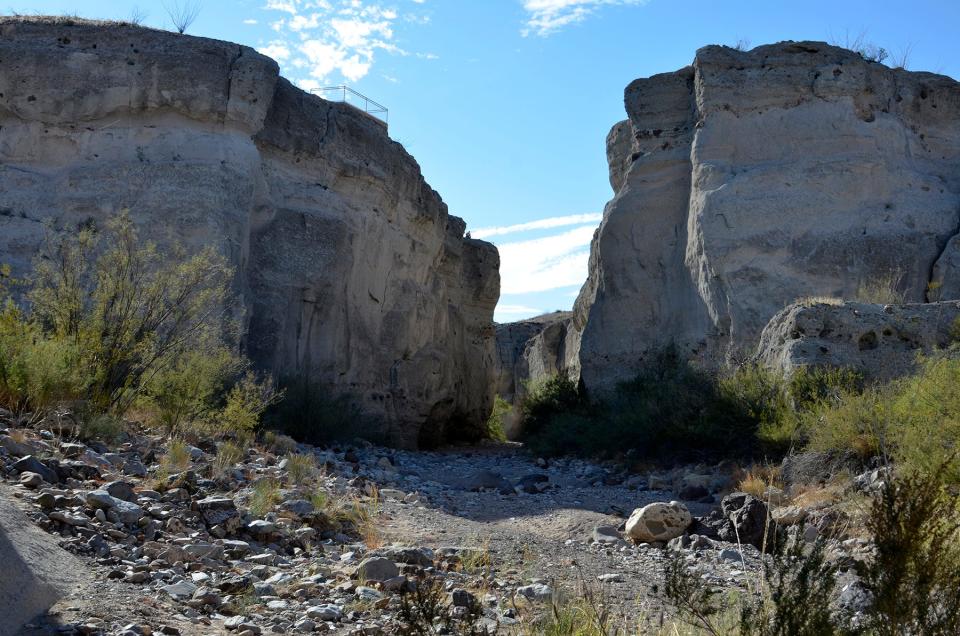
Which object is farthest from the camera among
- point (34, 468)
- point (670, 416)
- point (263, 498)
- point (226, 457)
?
point (670, 416)

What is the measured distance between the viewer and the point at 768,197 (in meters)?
16.7

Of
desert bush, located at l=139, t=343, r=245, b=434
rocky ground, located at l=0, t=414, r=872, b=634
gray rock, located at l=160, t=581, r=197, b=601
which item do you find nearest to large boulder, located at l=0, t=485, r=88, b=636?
rocky ground, located at l=0, t=414, r=872, b=634

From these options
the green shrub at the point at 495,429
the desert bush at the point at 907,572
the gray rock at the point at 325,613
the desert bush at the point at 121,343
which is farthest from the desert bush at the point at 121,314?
the green shrub at the point at 495,429

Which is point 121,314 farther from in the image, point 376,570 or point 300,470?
point 376,570

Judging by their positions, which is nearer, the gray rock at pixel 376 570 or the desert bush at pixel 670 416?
the gray rock at pixel 376 570

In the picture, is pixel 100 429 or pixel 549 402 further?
pixel 549 402

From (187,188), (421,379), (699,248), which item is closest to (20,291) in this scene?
(187,188)

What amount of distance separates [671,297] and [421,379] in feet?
18.7

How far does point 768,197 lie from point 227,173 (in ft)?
31.8

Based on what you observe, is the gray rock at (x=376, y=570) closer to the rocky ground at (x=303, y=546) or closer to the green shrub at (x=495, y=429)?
the rocky ground at (x=303, y=546)

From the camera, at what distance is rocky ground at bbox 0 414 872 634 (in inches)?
162

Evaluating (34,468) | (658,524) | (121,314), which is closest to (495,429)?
(121,314)

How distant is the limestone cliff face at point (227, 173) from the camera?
14258 mm

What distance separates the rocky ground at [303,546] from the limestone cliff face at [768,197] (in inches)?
323
